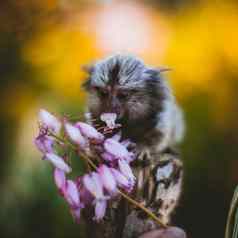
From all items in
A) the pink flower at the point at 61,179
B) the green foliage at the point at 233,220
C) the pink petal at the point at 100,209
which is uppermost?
the pink flower at the point at 61,179

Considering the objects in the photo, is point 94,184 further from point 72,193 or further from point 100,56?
point 100,56

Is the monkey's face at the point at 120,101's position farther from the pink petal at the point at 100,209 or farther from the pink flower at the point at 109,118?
the pink petal at the point at 100,209

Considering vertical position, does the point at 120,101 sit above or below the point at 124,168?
above

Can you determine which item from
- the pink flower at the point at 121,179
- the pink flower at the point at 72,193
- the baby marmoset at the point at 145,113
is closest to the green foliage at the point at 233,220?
the baby marmoset at the point at 145,113

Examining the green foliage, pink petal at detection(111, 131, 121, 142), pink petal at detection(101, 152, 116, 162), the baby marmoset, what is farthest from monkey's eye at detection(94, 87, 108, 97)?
the green foliage

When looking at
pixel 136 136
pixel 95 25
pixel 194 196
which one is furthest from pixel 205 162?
pixel 95 25

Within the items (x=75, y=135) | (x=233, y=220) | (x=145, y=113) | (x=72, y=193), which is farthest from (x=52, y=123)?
(x=233, y=220)

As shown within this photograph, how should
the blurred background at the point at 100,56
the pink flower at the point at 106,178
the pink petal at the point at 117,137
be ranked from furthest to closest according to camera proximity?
the blurred background at the point at 100,56 → the pink petal at the point at 117,137 → the pink flower at the point at 106,178

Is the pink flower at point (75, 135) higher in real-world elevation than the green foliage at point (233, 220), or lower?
higher
